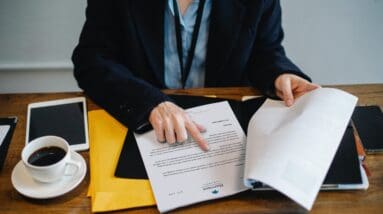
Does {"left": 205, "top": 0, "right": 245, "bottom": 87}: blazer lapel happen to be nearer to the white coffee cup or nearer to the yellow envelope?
the yellow envelope

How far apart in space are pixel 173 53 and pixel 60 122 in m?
0.39

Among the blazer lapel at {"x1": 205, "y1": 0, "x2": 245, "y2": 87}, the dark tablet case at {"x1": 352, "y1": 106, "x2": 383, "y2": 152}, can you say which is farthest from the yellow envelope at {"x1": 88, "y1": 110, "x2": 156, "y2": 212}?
the dark tablet case at {"x1": 352, "y1": 106, "x2": 383, "y2": 152}

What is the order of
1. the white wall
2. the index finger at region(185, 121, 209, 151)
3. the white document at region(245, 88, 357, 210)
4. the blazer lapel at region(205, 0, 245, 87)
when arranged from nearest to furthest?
the white document at region(245, 88, 357, 210), the index finger at region(185, 121, 209, 151), the blazer lapel at region(205, 0, 245, 87), the white wall

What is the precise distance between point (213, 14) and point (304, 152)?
52 cm

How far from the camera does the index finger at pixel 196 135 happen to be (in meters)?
0.81

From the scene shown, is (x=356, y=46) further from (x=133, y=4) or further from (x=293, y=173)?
(x=293, y=173)

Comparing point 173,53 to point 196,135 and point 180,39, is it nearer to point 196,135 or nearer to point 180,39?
point 180,39

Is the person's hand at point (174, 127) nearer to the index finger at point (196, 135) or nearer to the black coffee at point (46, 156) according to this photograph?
the index finger at point (196, 135)

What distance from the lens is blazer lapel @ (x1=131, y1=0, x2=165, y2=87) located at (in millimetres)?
1030

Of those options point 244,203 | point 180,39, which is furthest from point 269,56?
point 244,203

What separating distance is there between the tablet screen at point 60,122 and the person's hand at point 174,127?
17 cm

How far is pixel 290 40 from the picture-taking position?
5.68 feet

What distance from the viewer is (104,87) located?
3.17 ft

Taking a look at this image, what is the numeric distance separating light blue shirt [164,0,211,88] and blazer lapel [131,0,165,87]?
0.11ft
